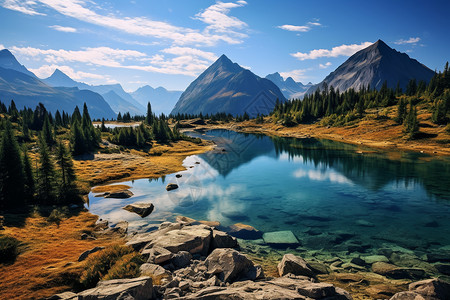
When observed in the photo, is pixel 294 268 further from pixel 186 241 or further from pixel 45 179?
pixel 45 179

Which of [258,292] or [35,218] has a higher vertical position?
[258,292]

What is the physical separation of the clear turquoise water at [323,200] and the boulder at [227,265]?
37.7ft

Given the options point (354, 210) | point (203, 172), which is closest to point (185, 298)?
point (354, 210)

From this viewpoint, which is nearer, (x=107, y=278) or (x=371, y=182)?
(x=107, y=278)

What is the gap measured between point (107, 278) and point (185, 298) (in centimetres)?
612

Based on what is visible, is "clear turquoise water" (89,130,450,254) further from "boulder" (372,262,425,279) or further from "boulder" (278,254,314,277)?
"boulder" (278,254,314,277)

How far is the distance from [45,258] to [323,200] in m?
40.6

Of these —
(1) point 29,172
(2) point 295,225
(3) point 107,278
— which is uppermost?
(1) point 29,172

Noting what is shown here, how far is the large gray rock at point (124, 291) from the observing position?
37.7 ft

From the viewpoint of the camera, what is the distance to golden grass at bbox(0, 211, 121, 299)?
1551cm

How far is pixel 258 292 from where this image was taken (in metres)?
13.1

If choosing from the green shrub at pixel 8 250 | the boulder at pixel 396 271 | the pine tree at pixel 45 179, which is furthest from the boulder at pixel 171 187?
the boulder at pixel 396 271

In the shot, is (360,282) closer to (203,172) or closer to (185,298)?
(185,298)

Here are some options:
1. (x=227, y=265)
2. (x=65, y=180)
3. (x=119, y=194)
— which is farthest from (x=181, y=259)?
(x=65, y=180)
